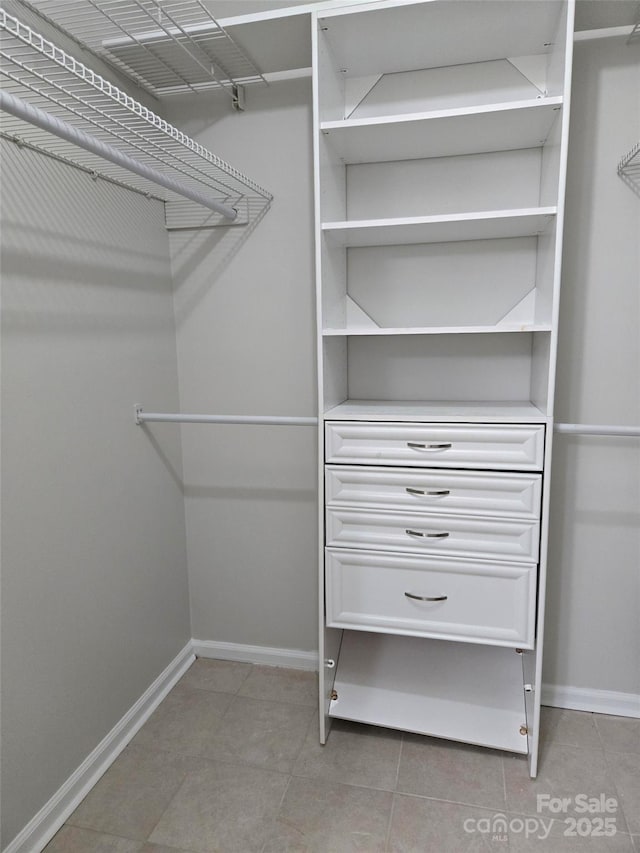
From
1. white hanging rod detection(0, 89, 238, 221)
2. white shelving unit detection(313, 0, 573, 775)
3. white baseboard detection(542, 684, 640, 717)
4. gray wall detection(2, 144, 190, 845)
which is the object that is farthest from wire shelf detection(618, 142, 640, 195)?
white baseboard detection(542, 684, 640, 717)

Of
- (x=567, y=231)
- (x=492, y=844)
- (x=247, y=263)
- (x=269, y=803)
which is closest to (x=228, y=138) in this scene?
(x=247, y=263)

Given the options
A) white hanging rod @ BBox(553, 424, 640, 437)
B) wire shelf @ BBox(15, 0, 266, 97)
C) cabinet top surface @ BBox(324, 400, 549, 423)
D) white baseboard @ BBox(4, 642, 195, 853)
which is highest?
wire shelf @ BBox(15, 0, 266, 97)

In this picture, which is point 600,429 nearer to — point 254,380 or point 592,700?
point 592,700

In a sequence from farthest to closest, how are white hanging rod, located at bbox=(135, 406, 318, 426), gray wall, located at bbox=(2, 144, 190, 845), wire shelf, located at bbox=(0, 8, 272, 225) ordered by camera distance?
1. white hanging rod, located at bbox=(135, 406, 318, 426)
2. gray wall, located at bbox=(2, 144, 190, 845)
3. wire shelf, located at bbox=(0, 8, 272, 225)

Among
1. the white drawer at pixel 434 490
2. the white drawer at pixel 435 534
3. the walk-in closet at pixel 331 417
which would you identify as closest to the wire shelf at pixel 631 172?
the walk-in closet at pixel 331 417

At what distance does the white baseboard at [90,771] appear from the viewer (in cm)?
149

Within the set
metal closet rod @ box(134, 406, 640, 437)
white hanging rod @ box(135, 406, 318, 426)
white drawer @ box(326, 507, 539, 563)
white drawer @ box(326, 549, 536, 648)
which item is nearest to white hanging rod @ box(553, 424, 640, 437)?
metal closet rod @ box(134, 406, 640, 437)

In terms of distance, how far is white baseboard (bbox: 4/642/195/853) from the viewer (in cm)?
149

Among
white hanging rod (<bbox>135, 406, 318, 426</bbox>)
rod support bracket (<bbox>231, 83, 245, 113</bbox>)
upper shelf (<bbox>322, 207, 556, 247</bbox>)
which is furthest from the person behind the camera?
rod support bracket (<bbox>231, 83, 245, 113</bbox>)

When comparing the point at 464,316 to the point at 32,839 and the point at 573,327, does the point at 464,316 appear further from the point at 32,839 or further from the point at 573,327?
the point at 32,839

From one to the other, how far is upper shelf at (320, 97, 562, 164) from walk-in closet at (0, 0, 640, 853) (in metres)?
0.01

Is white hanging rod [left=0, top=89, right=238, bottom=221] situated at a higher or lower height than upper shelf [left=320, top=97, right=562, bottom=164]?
lower

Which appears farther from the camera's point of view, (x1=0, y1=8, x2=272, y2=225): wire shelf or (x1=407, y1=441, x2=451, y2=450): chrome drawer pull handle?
(x1=407, y1=441, x2=451, y2=450): chrome drawer pull handle

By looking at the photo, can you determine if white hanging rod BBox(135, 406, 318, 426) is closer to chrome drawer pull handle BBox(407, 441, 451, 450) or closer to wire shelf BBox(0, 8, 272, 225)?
chrome drawer pull handle BBox(407, 441, 451, 450)
